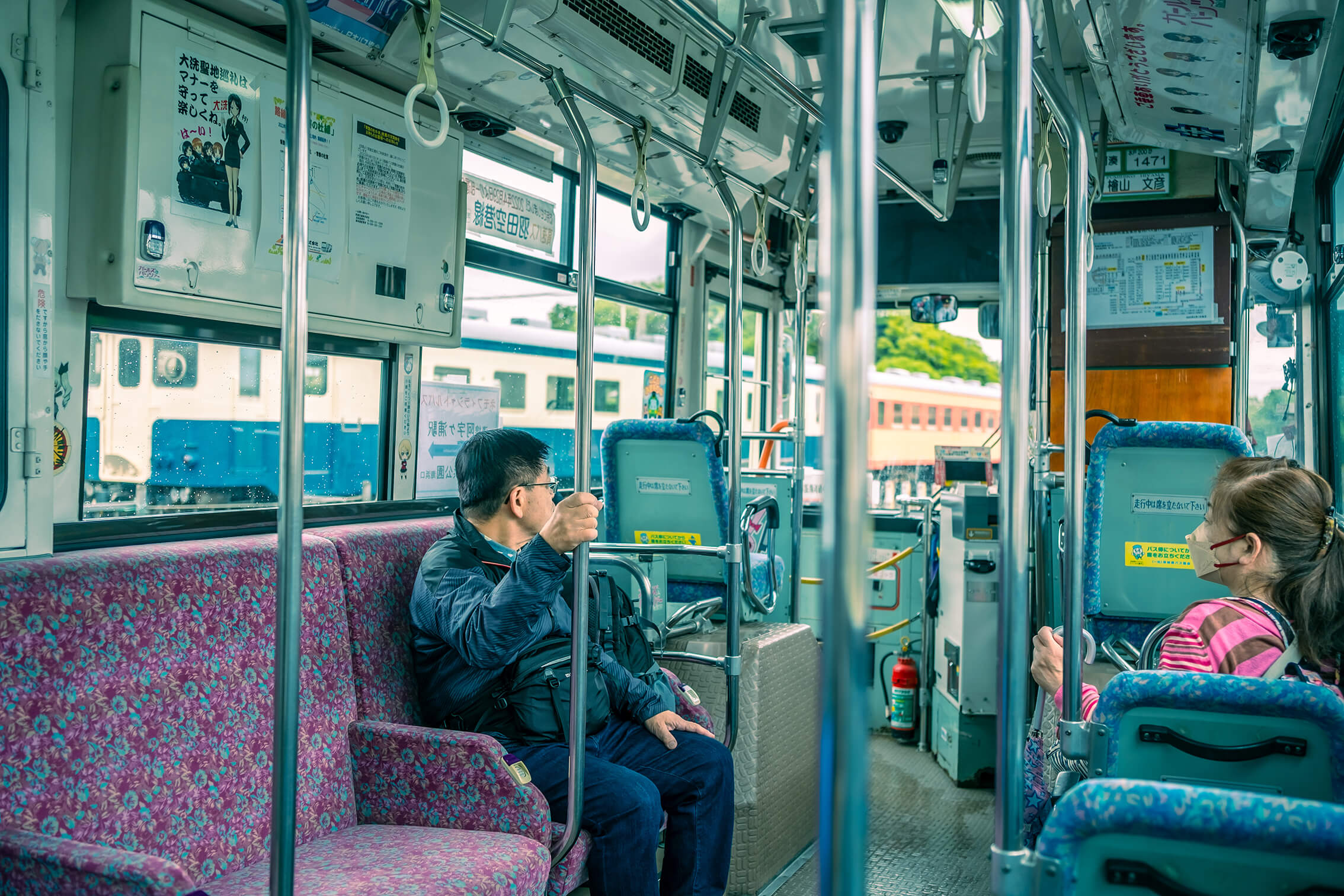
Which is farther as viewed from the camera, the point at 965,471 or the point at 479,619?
the point at 965,471

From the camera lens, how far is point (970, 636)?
390 cm

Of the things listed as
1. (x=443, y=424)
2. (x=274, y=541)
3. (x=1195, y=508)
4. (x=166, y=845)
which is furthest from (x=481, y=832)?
(x=1195, y=508)

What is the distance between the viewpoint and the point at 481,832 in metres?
2.13

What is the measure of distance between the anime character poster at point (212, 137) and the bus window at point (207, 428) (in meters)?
0.35

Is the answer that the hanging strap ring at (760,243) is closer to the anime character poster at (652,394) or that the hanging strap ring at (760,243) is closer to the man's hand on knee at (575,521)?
the man's hand on knee at (575,521)

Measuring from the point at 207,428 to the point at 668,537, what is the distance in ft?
6.12

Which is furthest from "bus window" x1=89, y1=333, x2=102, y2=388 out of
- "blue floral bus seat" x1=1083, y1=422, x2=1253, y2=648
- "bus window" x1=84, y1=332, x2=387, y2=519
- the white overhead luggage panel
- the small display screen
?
the small display screen

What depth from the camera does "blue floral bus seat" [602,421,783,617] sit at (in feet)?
12.4

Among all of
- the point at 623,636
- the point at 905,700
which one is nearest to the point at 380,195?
the point at 623,636

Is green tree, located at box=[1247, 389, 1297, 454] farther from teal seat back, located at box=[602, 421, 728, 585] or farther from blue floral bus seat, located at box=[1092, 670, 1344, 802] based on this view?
blue floral bus seat, located at box=[1092, 670, 1344, 802]

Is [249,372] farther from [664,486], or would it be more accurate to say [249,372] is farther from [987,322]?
[987,322]

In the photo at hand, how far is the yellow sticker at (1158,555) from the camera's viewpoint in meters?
2.85

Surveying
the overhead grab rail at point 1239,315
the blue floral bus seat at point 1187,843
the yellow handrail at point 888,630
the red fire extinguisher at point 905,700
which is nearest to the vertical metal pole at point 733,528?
the red fire extinguisher at point 905,700

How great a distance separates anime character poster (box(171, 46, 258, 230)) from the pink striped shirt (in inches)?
81.7
